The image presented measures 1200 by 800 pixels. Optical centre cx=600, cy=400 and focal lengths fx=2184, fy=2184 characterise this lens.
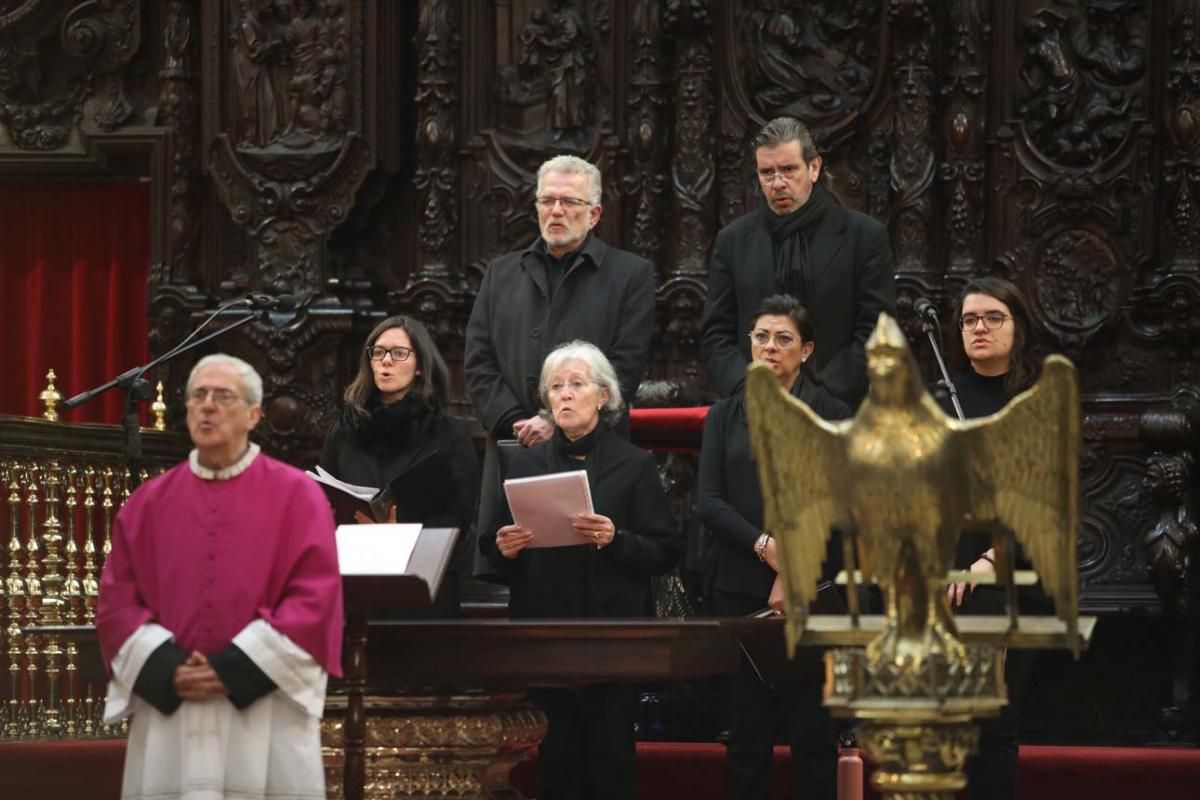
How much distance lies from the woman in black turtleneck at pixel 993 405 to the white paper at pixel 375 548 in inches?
56.1

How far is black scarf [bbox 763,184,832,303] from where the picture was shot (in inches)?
260

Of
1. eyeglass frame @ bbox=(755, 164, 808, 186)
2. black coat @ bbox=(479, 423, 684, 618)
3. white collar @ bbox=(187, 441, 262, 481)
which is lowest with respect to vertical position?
black coat @ bbox=(479, 423, 684, 618)

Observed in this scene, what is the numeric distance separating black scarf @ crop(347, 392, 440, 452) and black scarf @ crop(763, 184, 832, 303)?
1.14m

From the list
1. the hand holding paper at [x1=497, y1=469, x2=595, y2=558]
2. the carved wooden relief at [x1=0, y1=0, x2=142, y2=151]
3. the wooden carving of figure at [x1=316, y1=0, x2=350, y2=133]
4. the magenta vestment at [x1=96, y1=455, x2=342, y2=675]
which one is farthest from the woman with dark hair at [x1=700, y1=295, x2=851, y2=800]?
the carved wooden relief at [x1=0, y1=0, x2=142, y2=151]

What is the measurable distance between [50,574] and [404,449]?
223 centimetres

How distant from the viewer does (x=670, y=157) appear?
380 inches

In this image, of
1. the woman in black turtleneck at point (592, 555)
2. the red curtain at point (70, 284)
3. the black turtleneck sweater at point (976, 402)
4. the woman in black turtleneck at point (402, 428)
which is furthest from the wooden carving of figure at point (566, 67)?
the black turtleneck sweater at point (976, 402)

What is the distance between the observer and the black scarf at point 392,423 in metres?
6.39

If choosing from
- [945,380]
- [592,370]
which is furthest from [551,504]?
[945,380]

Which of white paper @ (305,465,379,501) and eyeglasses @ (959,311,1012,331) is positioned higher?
eyeglasses @ (959,311,1012,331)

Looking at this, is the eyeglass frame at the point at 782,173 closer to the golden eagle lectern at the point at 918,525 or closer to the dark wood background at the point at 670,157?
the dark wood background at the point at 670,157

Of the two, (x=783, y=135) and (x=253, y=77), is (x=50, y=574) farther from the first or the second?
(x=783, y=135)

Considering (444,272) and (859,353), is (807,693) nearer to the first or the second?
(859,353)

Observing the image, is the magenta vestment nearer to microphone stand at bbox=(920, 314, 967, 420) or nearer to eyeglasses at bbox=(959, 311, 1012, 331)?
microphone stand at bbox=(920, 314, 967, 420)
